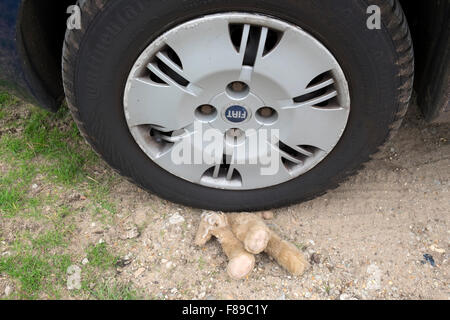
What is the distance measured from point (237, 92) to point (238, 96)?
2cm

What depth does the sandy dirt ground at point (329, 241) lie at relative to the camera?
195 cm

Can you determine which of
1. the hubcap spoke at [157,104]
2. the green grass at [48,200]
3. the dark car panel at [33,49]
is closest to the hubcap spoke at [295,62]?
the hubcap spoke at [157,104]

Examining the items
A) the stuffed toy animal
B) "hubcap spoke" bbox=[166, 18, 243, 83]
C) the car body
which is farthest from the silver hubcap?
the car body

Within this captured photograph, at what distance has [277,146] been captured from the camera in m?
1.99

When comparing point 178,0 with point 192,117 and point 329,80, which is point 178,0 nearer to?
point 192,117

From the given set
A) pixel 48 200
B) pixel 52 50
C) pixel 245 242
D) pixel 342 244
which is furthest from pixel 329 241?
pixel 52 50

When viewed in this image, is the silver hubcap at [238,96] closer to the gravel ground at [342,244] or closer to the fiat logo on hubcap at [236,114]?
the fiat logo on hubcap at [236,114]

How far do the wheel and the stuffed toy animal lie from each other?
0.10m

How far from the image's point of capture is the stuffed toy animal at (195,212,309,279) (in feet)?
6.24

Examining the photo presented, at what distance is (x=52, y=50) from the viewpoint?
2018mm

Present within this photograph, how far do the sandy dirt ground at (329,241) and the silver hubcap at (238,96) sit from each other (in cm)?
29

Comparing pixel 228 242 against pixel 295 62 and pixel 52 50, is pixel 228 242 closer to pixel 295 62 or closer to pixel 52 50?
pixel 295 62

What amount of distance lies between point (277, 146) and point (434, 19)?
0.78 m

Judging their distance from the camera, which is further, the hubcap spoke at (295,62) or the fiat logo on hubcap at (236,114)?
the fiat logo on hubcap at (236,114)
